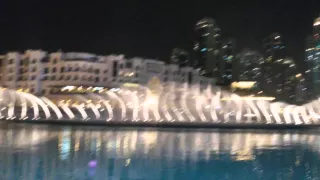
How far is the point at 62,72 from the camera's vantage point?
180ft

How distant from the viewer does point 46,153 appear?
1173 centimetres

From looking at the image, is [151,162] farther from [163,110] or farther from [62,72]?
[62,72]

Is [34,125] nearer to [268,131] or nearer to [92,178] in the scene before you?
[268,131]

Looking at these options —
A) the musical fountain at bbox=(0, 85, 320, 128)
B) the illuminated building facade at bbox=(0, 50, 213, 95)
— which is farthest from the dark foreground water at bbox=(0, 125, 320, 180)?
the illuminated building facade at bbox=(0, 50, 213, 95)

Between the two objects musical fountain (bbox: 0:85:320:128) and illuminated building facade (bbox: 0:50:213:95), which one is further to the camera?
illuminated building facade (bbox: 0:50:213:95)

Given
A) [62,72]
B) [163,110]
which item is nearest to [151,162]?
[163,110]

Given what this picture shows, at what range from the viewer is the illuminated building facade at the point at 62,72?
53906 mm

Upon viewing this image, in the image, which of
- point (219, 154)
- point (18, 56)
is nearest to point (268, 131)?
point (219, 154)

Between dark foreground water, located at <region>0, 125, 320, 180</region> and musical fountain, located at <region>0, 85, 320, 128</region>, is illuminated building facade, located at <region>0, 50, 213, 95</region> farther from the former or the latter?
dark foreground water, located at <region>0, 125, 320, 180</region>

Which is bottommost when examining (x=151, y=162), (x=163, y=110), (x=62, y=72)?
(x=151, y=162)

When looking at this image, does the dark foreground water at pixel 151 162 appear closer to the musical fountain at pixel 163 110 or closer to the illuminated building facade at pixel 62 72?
the musical fountain at pixel 163 110

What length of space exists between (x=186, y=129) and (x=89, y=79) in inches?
1353

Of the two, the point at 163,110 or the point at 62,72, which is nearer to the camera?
the point at 163,110

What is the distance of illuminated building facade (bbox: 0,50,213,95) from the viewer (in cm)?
5391
